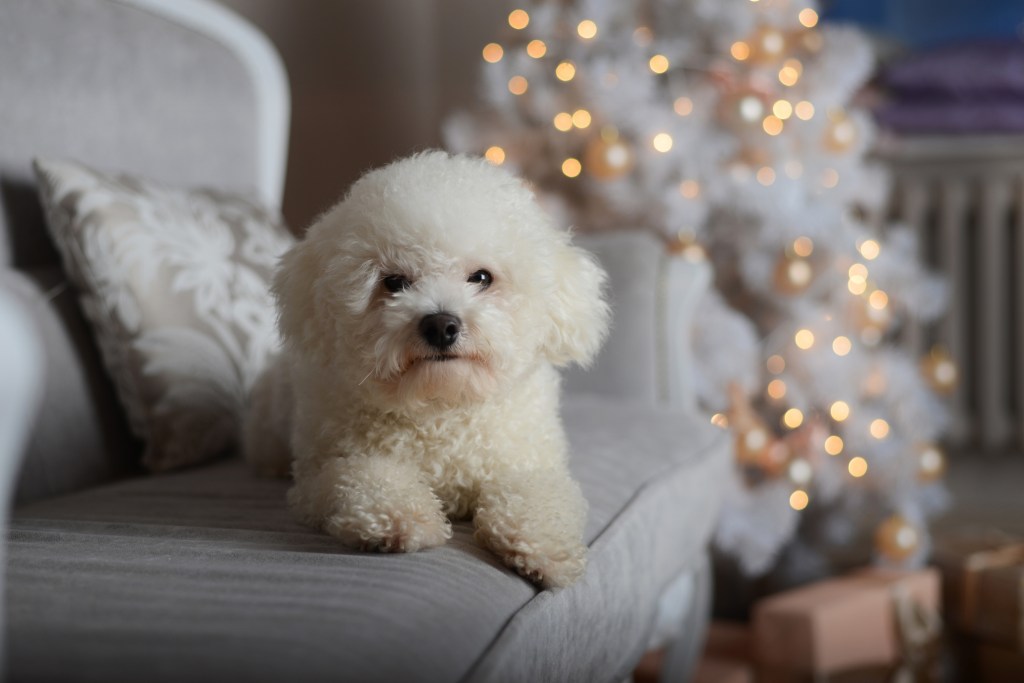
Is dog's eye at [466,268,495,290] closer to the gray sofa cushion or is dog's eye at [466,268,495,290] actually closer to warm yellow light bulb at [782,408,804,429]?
the gray sofa cushion

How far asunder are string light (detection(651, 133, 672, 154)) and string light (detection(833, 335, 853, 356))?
61 centimetres

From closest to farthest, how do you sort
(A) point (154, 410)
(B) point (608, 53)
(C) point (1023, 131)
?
(A) point (154, 410) < (B) point (608, 53) < (C) point (1023, 131)

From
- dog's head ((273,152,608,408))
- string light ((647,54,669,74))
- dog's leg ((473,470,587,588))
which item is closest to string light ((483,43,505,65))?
string light ((647,54,669,74))

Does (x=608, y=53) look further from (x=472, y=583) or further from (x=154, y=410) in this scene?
(x=472, y=583)

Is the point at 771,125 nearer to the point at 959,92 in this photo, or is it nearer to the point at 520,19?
the point at 520,19

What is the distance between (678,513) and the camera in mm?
1391

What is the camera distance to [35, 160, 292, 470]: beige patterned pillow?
1381 millimetres

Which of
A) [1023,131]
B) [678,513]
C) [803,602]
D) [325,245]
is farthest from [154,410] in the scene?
[1023,131]

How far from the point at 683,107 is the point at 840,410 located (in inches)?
31.6

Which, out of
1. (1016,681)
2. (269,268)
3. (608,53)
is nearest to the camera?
(269,268)

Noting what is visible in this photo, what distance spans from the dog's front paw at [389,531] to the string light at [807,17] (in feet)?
6.11

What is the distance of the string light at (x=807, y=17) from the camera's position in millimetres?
2293

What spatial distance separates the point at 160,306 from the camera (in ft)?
4.59

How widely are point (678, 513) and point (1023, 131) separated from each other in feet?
7.77
